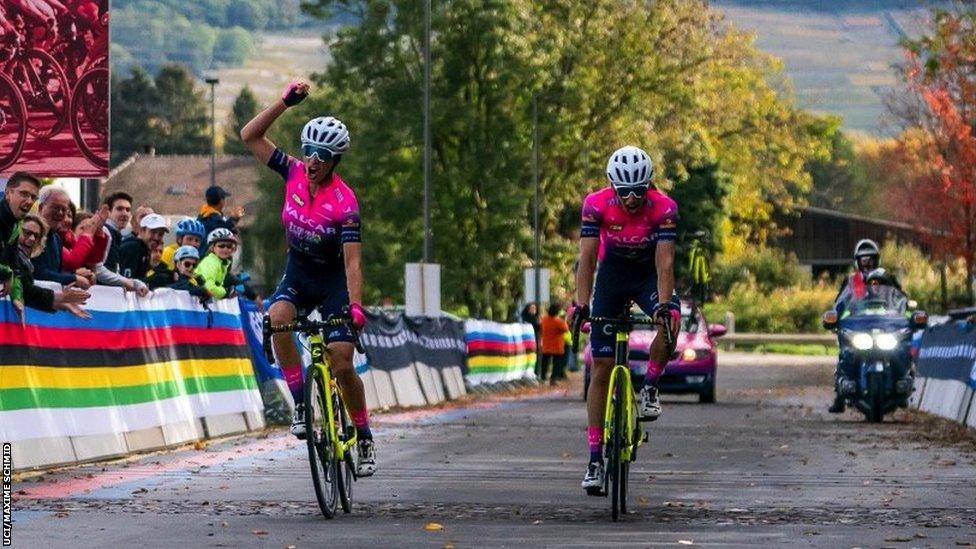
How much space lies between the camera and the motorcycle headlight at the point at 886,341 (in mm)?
26375

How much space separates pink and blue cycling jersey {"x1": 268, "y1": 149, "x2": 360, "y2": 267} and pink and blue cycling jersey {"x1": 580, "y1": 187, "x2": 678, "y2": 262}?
147 centimetres

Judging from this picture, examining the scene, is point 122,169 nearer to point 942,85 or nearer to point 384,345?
point 942,85

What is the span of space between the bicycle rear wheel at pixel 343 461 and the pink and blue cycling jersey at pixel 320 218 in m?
0.80

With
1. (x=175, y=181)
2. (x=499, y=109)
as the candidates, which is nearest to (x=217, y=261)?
(x=499, y=109)

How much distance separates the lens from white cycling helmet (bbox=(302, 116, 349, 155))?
43.6ft

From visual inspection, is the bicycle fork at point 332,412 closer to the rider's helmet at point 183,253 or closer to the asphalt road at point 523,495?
the asphalt road at point 523,495

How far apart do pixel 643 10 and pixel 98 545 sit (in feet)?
202

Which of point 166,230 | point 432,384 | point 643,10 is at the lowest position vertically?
point 432,384

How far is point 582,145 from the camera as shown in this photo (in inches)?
2739

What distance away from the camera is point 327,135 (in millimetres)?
13312

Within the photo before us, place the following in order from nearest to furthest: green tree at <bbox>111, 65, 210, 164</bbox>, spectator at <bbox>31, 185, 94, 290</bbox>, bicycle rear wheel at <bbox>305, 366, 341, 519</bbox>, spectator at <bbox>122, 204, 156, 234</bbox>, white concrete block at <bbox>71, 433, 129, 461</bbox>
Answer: bicycle rear wheel at <bbox>305, 366, 341, 519</bbox> → spectator at <bbox>31, 185, 94, 290</bbox> → white concrete block at <bbox>71, 433, 129, 461</bbox> → spectator at <bbox>122, 204, 156, 234</bbox> → green tree at <bbox>111, 65, 210, 164</bbox>

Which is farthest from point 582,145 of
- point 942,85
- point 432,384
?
point 432,384

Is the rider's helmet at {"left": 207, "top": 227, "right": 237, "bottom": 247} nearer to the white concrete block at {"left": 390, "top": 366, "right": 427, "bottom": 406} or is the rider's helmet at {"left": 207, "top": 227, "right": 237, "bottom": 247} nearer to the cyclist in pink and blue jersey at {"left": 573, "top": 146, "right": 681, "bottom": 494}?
the cyclist in pink and blue jersey at {"left": 573, "top": 146, "right": 681, "bottom": 494}

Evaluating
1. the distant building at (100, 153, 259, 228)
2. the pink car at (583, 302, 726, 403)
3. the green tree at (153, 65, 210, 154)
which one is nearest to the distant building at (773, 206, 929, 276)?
the distant building at (100, 153, 259, 228)
